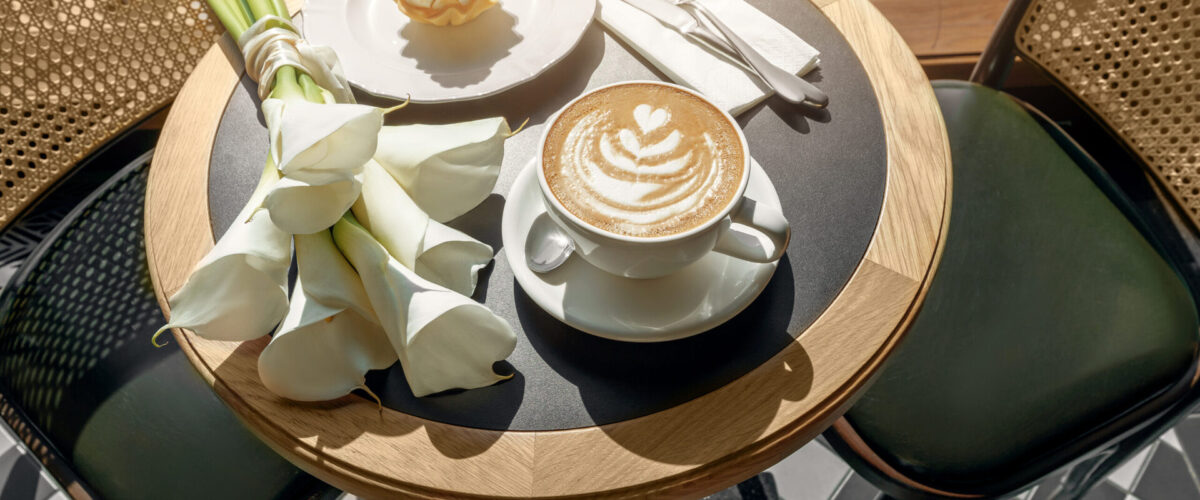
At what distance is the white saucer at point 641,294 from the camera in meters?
0.56

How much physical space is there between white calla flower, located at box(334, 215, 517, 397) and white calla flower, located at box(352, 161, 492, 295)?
0.04 feet

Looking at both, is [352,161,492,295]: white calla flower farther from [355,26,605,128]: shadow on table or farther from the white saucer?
[355,26,605,128]: shadow on table

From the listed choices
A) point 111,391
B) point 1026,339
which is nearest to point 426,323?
point 111,391

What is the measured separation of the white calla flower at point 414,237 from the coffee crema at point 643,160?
0.29ft

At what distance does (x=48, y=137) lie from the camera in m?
0.92

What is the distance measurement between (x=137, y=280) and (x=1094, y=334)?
1174 millimetres

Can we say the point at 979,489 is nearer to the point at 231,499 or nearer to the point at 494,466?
the point at 494,466

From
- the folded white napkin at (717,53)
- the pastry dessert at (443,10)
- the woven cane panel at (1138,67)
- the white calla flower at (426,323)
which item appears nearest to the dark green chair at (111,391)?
the white calla flower at (426,323)

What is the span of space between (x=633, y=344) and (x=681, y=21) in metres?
0.38

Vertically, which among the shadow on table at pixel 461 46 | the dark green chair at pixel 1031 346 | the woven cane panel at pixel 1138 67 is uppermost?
the shadow on table at pixel 461 46

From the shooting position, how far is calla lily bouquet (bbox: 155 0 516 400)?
49 cm

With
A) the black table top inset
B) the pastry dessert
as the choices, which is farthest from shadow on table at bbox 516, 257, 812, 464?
the pastry dessert

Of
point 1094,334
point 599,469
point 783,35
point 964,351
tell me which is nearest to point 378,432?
point 599,469

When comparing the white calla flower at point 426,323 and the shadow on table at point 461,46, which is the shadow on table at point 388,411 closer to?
the white calla flower at point 426,323
